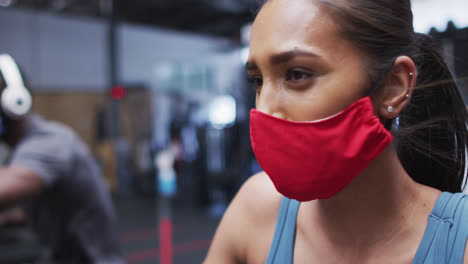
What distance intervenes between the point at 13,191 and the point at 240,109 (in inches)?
171

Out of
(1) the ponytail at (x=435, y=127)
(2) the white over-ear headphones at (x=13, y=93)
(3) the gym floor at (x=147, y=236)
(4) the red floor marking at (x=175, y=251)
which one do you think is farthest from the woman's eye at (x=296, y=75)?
(4) the red floor marking at (x=175, y=251)

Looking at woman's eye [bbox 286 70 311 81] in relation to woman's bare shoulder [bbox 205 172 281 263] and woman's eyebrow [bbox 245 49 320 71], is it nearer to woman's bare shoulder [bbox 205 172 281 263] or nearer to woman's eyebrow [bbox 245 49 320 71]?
woman's eyebrow [bbox 245 49 320 71]

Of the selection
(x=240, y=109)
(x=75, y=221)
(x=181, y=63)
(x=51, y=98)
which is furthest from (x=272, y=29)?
(x=181, y=63)

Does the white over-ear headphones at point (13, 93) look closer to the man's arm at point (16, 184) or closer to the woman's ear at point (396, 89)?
the man's arm at point (16, 184)

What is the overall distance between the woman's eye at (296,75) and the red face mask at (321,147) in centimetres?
8

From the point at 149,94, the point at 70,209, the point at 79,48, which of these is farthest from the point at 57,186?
the point at 79,48

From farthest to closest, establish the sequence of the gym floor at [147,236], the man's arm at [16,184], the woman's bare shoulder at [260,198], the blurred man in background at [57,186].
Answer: the gym floor at [147,236]
the blurred man in background at [57,186]
the man's arm at [16,184]
the woman's bare shoulder at [260,198]

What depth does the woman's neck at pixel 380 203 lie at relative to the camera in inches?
29.4

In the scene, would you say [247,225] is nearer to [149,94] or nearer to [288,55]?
[288,55]

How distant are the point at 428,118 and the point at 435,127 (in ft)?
0.08

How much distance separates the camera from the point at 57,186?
1.63 m

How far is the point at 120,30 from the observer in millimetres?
9086

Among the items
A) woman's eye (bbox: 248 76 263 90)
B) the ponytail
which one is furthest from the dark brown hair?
woman's eye (bbox: 248 76 263 90)

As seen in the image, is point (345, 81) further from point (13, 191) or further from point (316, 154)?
point (13, 191)
